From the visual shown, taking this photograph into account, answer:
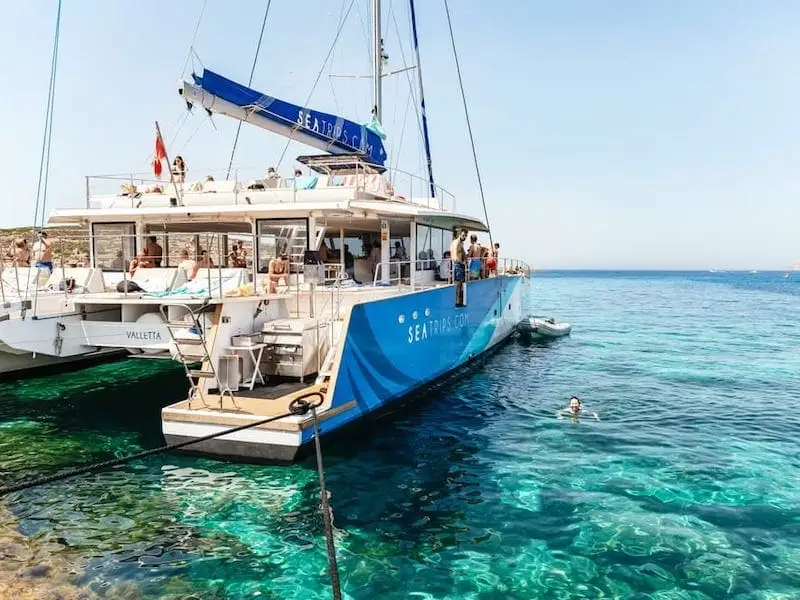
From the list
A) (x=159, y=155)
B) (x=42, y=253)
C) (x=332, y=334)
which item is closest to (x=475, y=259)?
(x=332, y=334)

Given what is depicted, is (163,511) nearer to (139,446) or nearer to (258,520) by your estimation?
(258,520)

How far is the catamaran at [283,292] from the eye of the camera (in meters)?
8.41

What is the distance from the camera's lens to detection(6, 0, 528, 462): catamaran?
331 inches

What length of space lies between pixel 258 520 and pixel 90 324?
575 centimetres

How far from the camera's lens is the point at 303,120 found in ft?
44.0

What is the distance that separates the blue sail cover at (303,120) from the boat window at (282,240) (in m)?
2.43

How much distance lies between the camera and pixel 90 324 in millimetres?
10250

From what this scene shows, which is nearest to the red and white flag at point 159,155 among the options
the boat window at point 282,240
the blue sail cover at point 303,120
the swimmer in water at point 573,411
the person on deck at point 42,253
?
the person on deck at point 42,253

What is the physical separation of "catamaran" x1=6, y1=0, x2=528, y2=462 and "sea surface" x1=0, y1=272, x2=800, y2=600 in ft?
2.78

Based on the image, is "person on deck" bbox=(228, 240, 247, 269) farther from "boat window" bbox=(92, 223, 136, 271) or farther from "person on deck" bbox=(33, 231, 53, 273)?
"person on deck" bbox=(33, 231, 53, 273)

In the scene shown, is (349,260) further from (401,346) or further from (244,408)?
(244,408)

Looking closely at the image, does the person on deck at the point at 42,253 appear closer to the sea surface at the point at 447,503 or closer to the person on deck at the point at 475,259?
the sea surface at the point at 447,503

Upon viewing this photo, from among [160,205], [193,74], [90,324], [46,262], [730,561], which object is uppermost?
[193,74]

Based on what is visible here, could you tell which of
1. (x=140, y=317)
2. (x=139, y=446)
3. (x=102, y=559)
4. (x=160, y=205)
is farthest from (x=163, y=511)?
(x=160, y=205)
